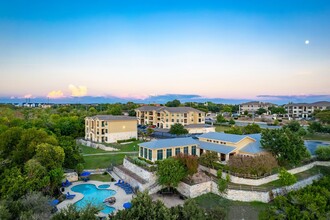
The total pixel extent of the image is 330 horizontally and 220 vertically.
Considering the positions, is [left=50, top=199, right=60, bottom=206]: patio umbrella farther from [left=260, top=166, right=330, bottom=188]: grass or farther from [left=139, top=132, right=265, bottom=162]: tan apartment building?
[left=260, top=166, right=330, bottom=188]: grass

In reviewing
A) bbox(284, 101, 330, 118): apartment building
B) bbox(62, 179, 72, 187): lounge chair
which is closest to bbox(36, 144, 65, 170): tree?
bbox(62, 179, 72, 187): lounge chair

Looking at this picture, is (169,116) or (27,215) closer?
(27,215)

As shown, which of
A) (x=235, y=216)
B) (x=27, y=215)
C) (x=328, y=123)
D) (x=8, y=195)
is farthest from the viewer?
(x=328, y=123)

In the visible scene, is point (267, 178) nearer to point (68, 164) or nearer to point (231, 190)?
point (231, 190)

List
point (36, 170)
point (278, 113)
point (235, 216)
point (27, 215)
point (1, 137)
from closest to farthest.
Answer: point (27, 215) → point (235, 216) → point (36, 170) → point (1, 137) → point (278, 113)

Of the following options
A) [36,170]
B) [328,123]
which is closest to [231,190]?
[36,170]

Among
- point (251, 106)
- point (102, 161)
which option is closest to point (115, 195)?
point (102, 161)

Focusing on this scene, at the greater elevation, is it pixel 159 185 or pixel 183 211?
pixel 183 211
